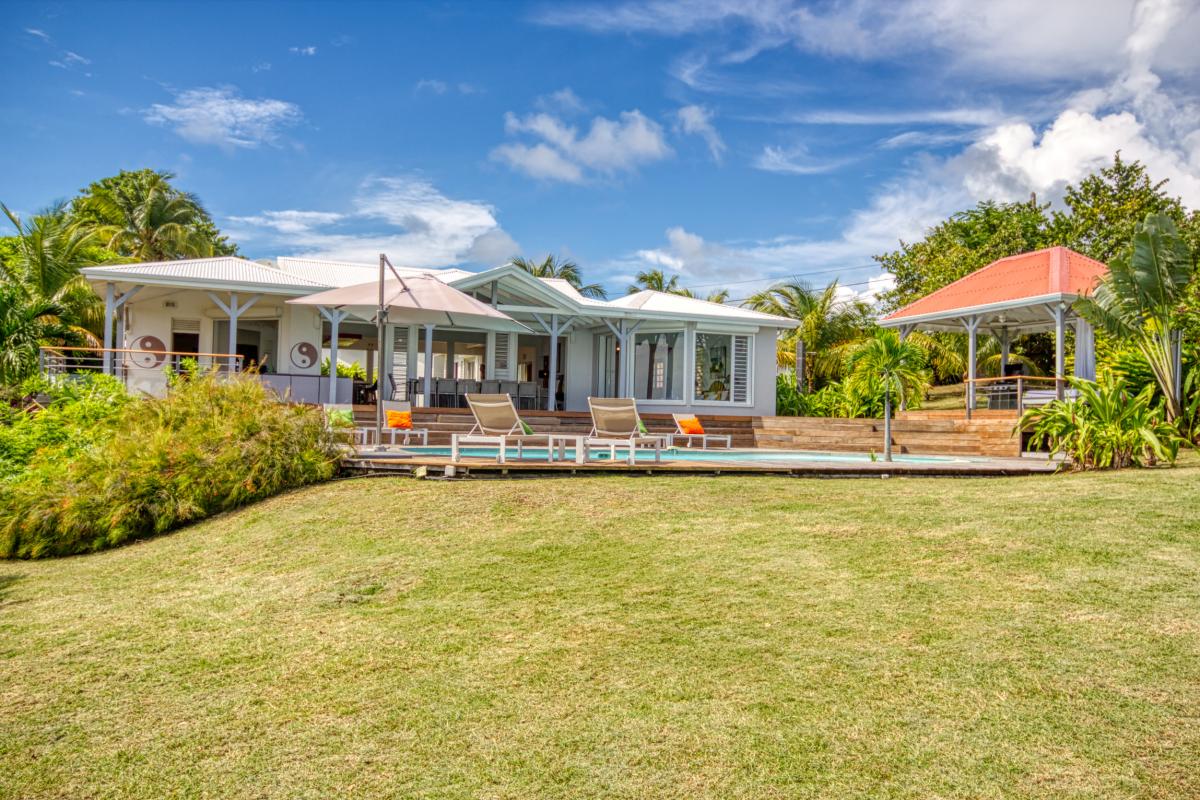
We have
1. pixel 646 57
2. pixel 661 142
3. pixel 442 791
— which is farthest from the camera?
pixel 661 142

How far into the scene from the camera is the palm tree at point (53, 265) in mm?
24109

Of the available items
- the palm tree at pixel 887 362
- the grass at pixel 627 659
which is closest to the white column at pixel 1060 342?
the palm tree at pixel 887 362

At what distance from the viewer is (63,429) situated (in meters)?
11.7

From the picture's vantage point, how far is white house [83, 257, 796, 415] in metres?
19.7

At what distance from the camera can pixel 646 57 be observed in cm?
2311

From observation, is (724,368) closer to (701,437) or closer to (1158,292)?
(701,437)

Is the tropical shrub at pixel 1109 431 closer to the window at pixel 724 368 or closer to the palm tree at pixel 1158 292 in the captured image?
the palm tree at pixel 1158 292

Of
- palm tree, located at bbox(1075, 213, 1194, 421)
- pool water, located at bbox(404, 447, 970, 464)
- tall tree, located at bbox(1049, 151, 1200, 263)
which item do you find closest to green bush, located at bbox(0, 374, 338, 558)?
pool water, located at bbox(404, 447, 970, 464)

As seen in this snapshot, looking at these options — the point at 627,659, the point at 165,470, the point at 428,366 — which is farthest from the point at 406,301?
the point at 627,659

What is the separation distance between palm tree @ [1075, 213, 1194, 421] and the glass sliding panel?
1090cm

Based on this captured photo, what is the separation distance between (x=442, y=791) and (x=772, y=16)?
19.7 m

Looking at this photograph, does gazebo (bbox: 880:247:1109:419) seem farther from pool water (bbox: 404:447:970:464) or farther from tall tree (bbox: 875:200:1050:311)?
tall tree (bbox: 875:200:1050:311)

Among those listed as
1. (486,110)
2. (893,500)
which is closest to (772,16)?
(486,110)

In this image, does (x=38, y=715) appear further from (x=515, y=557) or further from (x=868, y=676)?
(x=868, y=676)
